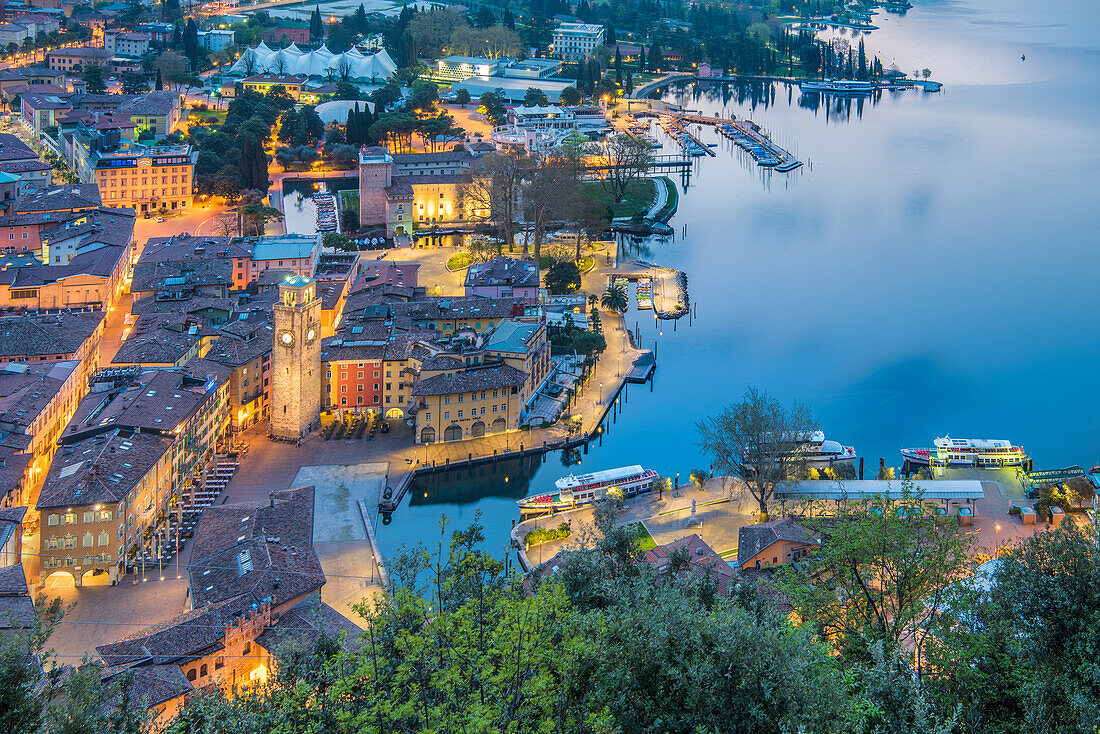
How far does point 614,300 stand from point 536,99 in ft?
84.9

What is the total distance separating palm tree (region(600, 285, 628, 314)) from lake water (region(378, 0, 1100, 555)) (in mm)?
669

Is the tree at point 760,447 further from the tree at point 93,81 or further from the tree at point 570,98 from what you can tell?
the tree at point 93,81

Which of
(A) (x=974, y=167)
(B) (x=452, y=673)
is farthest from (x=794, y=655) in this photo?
(A) (x=974, y=167)

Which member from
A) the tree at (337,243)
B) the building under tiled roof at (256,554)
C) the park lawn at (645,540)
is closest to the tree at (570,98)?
the tree at (337,243)

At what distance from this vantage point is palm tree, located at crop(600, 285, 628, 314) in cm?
2862

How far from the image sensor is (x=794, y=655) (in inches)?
339

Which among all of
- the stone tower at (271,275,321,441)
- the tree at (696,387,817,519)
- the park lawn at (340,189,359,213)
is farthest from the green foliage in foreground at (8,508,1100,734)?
the park lawn at (340,189,359,213)

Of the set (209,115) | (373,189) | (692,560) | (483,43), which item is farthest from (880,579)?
(483,43)

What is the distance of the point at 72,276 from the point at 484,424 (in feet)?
39.3

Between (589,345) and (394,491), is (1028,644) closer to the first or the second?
(394,491)

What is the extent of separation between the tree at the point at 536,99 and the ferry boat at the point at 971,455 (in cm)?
3391

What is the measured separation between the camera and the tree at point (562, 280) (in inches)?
1178

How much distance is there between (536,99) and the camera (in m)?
52.3

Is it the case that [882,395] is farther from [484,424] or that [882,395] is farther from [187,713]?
[187,713]
